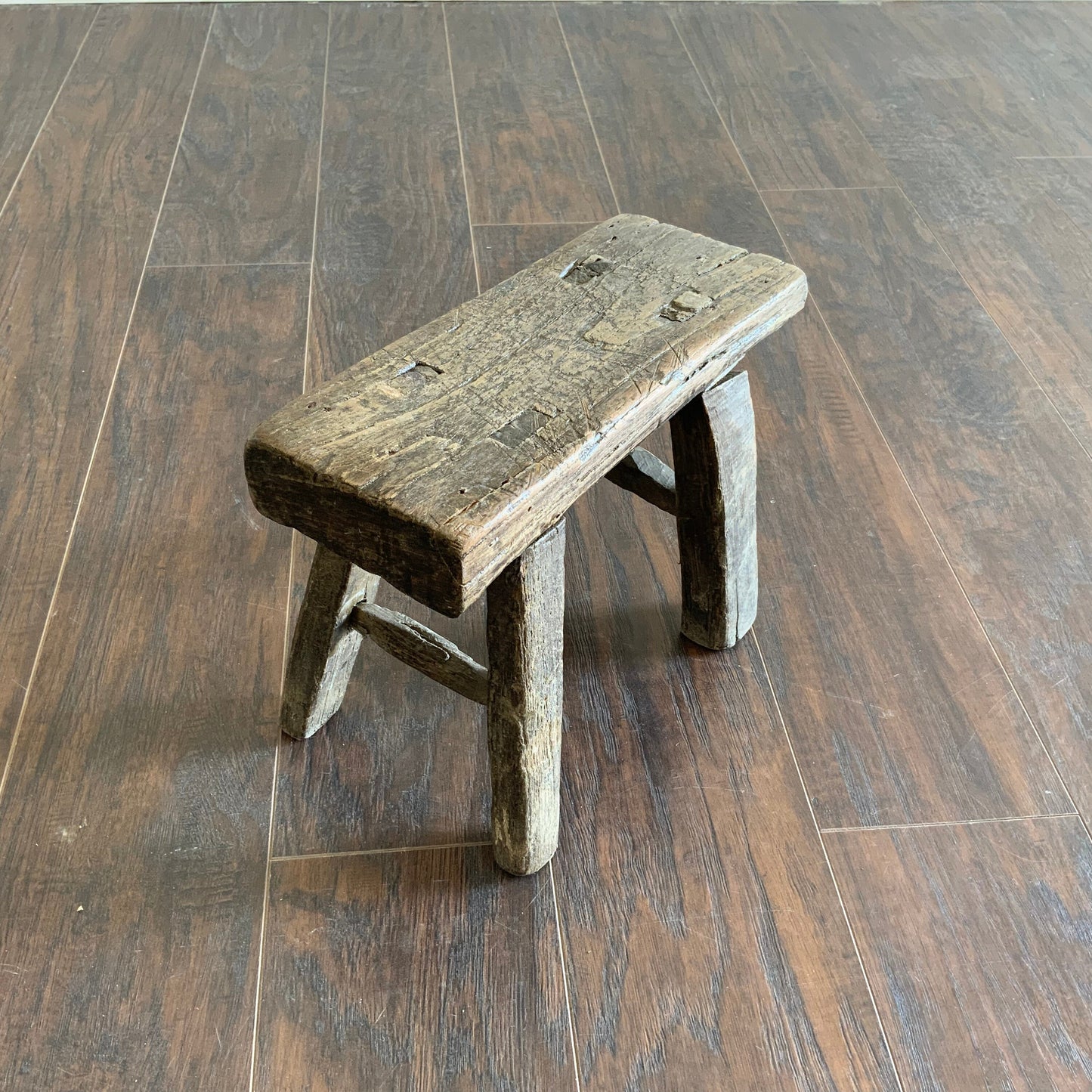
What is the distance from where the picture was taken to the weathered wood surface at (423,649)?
934 millimetres

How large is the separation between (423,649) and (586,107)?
1.61m

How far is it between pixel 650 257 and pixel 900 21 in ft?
6.68

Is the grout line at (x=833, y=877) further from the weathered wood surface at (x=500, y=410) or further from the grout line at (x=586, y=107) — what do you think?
the grout line at (x=586, y=107)

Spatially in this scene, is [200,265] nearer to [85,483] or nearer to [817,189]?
[85,483]

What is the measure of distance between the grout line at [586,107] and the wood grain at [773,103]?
271mm

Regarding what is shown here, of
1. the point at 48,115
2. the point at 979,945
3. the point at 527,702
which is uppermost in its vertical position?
the point at 527,702

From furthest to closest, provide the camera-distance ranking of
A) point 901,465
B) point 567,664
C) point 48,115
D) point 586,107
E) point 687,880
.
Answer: point 586,107, point 48,115, point 901,465, point 567,664, point 687,880

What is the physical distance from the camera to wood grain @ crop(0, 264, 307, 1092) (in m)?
0.89

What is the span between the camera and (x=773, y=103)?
2.27m

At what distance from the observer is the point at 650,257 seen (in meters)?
0.99

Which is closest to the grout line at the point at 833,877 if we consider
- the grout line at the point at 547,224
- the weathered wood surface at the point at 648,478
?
the weathered wood surface at the point at 648,478

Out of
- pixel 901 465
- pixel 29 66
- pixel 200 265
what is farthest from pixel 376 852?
pixel 29 66

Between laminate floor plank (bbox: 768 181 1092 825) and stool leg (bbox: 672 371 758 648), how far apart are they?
0.29m

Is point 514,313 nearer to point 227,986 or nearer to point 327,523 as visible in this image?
point 327,523
